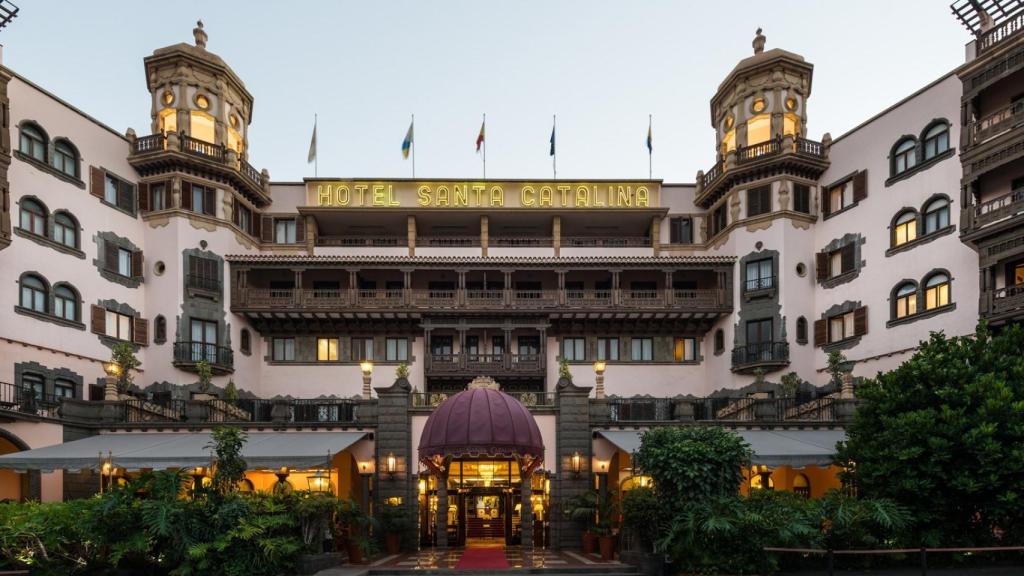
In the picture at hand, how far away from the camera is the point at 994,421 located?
20859 mm

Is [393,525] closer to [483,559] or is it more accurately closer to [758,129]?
[483,559]

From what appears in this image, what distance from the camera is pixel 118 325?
39.1m

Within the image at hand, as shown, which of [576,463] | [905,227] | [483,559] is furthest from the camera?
[905,227]

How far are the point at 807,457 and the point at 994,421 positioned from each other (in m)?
8.23

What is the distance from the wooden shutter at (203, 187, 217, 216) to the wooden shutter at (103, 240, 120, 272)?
16.1ft

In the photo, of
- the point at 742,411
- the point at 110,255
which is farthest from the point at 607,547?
the point at 110,255

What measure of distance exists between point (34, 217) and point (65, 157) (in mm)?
3457

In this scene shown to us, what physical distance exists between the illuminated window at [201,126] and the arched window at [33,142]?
792cm

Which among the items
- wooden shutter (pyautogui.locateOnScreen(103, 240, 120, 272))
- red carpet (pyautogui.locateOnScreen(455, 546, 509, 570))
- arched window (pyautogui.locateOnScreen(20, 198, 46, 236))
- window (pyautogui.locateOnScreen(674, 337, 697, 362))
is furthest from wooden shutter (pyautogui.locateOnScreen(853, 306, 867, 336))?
arched window (pyautogui.locateOnScreen(20, 198, 46, 236))

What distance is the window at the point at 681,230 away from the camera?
155 ft

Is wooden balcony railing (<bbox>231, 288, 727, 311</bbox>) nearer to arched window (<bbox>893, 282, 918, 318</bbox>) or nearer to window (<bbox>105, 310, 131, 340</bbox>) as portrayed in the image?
window (<bbox>105, 310, 131, 340</bbox>)

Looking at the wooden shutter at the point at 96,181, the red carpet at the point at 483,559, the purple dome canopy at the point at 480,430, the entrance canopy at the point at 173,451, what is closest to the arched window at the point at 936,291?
the purple dome canopy at the point at 480,430

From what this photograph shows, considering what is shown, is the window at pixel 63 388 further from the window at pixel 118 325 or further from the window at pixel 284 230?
the window at pixel 284 230

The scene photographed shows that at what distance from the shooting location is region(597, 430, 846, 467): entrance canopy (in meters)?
28.2
